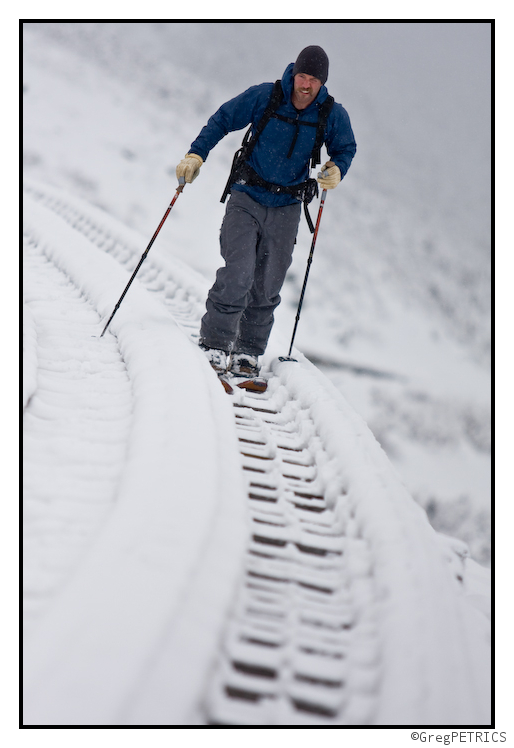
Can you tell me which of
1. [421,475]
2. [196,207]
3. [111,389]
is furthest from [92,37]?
[111,389]

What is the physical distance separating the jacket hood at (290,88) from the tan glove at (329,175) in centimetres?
33

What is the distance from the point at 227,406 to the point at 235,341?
94cm

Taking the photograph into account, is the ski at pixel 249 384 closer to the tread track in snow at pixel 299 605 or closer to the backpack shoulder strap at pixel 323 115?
the tread track in snow at pixel 299 605

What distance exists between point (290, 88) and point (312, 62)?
0.18 m

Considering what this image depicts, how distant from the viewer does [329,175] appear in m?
2.88

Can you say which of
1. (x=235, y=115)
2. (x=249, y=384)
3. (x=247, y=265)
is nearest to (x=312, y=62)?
(x=235, y=115)

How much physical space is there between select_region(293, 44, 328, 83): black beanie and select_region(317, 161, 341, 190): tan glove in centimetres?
45

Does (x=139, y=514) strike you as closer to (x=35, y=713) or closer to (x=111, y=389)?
(x=35, y=713)

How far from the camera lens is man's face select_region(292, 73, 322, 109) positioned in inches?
103

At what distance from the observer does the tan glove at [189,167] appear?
2.94 meters

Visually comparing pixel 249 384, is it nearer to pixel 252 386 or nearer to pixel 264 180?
pixel 252 386

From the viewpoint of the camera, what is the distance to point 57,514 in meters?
1.62

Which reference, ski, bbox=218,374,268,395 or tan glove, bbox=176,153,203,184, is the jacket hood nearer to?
tan glove, bbox=176,153,203,184

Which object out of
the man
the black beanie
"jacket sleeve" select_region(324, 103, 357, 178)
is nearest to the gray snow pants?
the man
